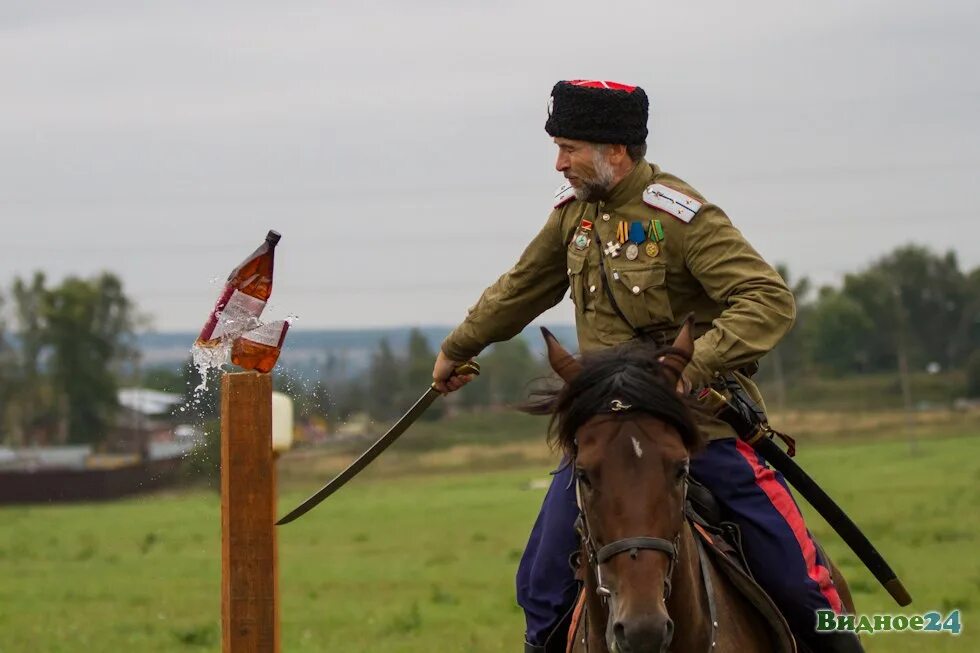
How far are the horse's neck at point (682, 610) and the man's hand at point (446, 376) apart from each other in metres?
1.67

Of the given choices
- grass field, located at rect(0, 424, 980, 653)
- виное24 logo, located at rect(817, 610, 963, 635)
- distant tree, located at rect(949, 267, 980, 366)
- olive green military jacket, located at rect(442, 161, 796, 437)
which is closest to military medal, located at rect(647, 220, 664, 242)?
olive green military jacket, located at rect(442, 161, 796, 437)

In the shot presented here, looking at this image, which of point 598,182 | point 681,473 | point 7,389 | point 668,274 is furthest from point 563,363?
point 7,389

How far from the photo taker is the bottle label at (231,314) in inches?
231

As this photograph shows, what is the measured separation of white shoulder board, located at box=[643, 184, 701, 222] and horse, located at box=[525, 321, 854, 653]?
0.84 metres

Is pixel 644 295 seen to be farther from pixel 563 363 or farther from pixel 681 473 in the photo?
pixel 681 473

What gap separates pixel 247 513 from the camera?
5.84m

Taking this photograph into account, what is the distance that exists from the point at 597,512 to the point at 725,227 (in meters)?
1.48

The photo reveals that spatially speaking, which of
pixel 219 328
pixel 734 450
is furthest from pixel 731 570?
pixel 219 328

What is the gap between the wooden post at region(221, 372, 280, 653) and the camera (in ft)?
19.1

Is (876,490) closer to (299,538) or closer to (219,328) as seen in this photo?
(299,538)

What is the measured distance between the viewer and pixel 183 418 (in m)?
6.23

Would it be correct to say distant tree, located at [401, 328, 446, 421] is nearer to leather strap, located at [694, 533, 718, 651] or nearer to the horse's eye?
leather strap, located at [694, 533, 718, 651]

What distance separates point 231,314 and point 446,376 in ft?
4.08

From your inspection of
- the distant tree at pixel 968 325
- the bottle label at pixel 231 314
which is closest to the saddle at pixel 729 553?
the bottle label at pixel 231 314
